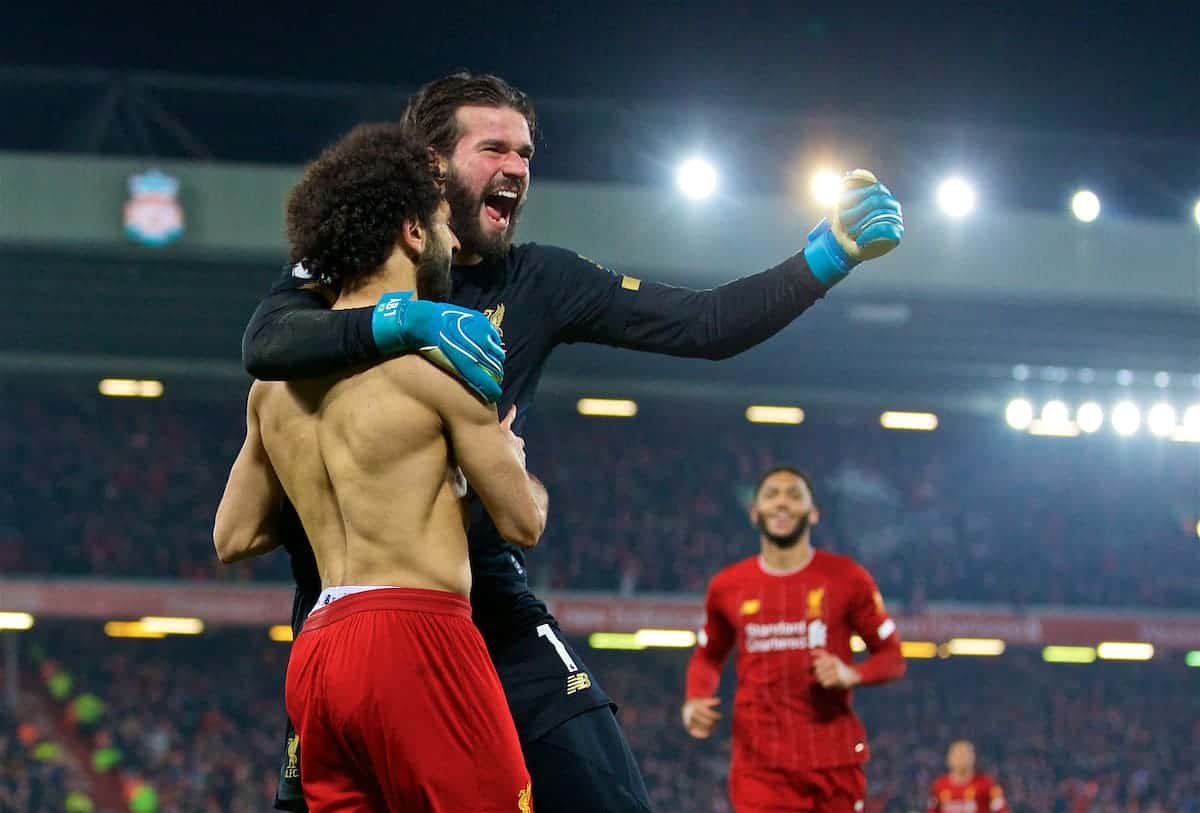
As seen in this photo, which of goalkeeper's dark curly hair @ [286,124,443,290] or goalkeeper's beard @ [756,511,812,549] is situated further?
goalkeeper's beard @ [756,511,812,549]

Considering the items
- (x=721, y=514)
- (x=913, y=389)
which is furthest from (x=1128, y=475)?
(x=721, y=514)

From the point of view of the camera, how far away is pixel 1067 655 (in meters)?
26.5

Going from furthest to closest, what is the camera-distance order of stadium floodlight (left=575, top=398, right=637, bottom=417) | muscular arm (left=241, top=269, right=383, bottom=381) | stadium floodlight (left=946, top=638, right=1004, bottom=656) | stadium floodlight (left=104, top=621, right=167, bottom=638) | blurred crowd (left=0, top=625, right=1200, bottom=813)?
stadium floodlight (left=575, top=398, right=637, bottom=417), stadium floodlight (left=104, top=621, right=167, bottom=638), stadium floodlight (left=946, top=638, right=1004, bottom=656), blurred crowd (left=0, top=625, right=1200, bottom=813), muscular arm (left=241, top=269, right=383, bottom=381)

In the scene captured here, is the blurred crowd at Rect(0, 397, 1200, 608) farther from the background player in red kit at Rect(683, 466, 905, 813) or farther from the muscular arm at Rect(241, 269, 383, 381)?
the muscular arm at Rect(241, 269, 383, 381)

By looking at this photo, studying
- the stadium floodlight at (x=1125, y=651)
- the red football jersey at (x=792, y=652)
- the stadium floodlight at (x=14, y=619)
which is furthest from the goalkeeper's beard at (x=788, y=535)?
the stadium floodlight at (x=1125, y=651)

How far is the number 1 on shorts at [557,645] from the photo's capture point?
3.56 m

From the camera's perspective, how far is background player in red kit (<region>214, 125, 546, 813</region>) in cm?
272

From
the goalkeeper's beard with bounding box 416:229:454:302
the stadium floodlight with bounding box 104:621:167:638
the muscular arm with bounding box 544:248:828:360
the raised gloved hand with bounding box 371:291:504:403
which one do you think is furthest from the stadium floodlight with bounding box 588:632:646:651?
the raised gloved hand with bounding box 371:291:504:403

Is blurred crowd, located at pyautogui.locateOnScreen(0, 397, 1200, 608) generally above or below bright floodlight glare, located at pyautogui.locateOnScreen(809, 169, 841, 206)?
below

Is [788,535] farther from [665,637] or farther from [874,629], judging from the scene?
[665,637]

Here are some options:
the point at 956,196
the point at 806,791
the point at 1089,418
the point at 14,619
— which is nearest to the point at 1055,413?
the point at 1089,418

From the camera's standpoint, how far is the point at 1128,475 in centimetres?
2783

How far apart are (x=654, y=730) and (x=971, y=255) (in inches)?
350

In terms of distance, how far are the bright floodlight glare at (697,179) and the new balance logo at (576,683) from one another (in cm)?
1742
